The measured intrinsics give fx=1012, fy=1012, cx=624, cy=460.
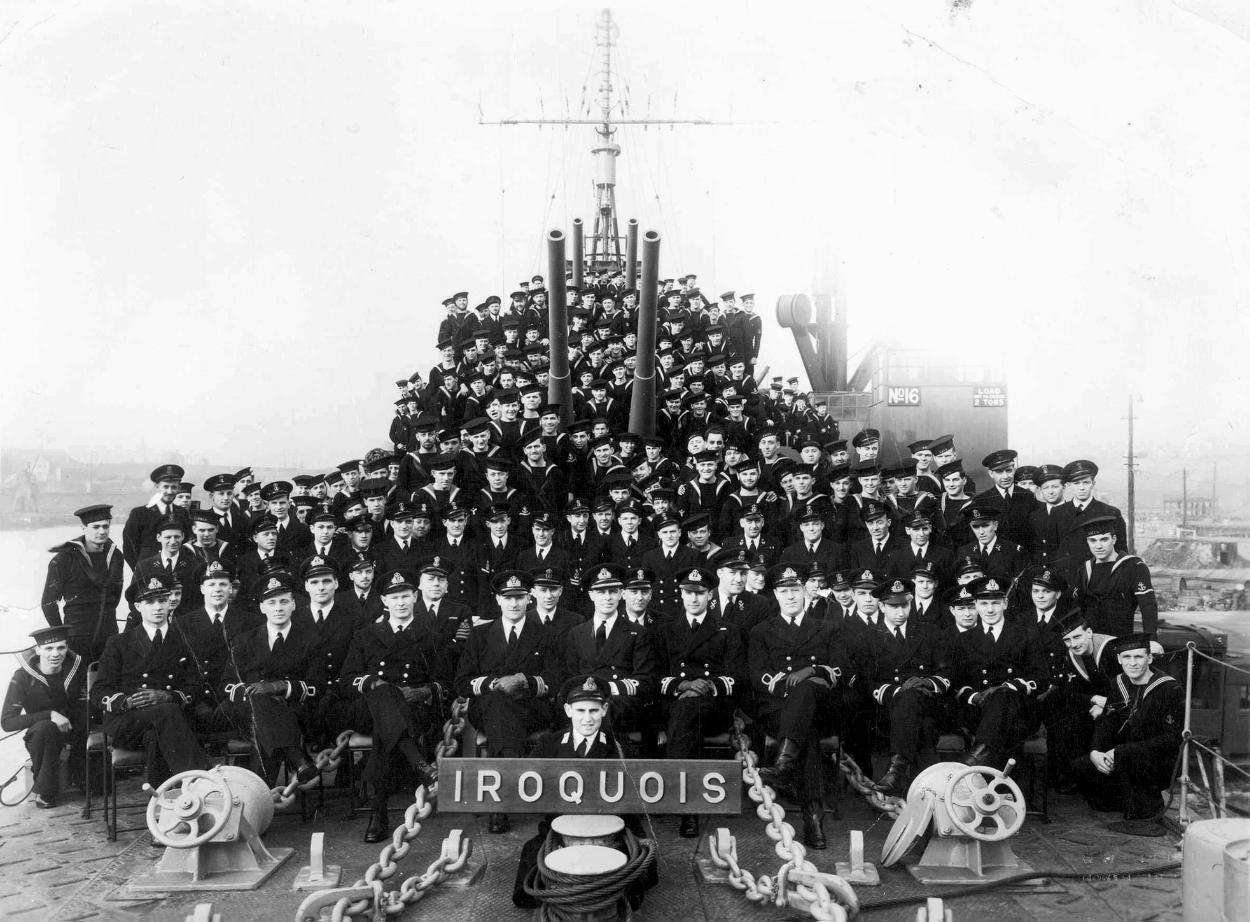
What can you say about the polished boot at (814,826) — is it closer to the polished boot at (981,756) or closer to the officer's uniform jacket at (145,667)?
the polished boot at (981,756)

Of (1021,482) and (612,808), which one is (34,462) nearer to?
(612,808)

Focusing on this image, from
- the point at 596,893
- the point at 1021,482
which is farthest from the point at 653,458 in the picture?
the point at 596,893

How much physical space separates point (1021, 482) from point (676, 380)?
4.59 meters

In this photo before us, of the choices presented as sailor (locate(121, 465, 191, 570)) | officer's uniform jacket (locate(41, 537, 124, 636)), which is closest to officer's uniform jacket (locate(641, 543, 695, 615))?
sailor (locate(121, 465, 191, 570))

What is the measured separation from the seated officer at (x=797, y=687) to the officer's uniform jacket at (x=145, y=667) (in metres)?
3.36

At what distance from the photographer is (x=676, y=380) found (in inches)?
451

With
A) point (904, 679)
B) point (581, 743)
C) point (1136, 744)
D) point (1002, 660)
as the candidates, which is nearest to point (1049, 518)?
point (1002, 660)

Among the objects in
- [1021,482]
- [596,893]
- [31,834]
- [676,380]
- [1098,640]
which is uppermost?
[676,380]

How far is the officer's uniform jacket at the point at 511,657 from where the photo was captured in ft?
19.5

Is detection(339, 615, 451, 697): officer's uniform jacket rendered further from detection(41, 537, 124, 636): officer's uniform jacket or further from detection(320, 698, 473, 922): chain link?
detection(41, 537, 124, 636): officer's uniform jacket

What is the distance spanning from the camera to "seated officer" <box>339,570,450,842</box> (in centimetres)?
561

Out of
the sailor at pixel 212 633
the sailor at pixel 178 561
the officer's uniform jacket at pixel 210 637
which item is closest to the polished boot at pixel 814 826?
the sailor at pixel 212 633

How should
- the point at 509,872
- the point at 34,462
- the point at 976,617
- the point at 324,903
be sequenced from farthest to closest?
the point at 34,462
the point at 976,617
the point at 509,872
the point at 324,903

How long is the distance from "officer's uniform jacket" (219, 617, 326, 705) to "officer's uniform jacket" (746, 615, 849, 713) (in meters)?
2.62
